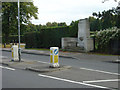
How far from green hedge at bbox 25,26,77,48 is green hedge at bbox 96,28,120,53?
223 inches

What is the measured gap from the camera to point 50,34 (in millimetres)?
28500

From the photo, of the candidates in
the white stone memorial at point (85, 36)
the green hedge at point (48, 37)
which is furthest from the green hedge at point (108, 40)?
the green hedge at point (48, 37)

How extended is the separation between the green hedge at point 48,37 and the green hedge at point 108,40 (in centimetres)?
567

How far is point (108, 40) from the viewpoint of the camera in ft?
62.3

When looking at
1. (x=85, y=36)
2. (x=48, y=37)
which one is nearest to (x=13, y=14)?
(x=48, y=37)

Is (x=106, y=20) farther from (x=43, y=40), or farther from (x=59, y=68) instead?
(x=59, y=68)

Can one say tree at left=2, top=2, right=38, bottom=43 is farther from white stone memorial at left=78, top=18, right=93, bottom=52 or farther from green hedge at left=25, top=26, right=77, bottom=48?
white stone memorial at left=78, top=18, right=93, bottom=52

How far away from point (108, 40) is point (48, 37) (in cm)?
1201

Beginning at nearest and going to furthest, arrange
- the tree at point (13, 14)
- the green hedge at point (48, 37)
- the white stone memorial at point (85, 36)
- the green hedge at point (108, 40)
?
the green hedge at point (108, 40) → the white stone memorial at point (85, 36) → the green hedge at point (48, 37) → the tree at point (13, 14)

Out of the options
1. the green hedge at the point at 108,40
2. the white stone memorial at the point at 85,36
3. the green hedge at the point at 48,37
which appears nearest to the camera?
the green hedge at the point at 108,40

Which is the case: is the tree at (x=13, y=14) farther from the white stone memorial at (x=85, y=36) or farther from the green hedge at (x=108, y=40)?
the green hedge at (x=108, y=40)

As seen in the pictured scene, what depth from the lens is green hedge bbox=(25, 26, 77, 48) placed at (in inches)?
1030

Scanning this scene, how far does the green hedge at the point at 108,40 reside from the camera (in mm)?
18484

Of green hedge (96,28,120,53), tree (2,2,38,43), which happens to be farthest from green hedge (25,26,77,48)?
green hedge (96,28,120,53)
